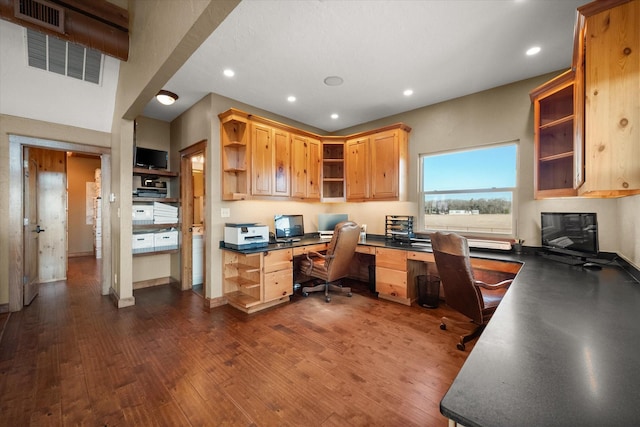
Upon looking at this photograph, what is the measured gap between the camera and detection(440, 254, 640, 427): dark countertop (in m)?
0.59

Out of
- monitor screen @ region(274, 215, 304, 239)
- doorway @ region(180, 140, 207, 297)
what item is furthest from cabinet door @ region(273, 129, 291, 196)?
doorway @ region(180, 140, 207, 297)

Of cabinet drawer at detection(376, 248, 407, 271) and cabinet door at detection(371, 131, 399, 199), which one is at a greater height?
cabinet door at detection(371, 131, 399, 199)

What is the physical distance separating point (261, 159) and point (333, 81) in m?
1.40

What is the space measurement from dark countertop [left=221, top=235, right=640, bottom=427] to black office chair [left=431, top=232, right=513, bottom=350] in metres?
0.71

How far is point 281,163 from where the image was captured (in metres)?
3.89

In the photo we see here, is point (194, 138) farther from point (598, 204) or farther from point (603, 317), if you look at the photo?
point (598, 204)

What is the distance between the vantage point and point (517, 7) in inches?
75.8

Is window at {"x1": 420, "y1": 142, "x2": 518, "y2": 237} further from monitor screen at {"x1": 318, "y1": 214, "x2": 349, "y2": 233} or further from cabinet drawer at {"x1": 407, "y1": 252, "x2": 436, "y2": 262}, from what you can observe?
monitor screen at {"x1": 318, "y1": 214, "x2": 349, "y2": 233}

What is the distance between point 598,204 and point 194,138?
4946 millimetres

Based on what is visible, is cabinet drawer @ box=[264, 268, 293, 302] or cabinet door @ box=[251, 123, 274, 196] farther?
cabinet door @ box=[251, 123, 274, 196]

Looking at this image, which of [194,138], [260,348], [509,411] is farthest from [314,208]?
[509,411]

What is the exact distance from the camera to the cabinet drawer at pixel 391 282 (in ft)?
11.2

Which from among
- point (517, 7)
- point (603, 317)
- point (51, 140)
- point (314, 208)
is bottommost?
point (603, 317)

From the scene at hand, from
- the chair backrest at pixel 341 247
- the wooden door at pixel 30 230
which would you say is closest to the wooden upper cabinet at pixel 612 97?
the chair backrest at pixel 341 247
